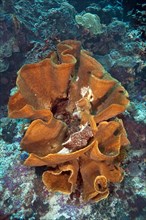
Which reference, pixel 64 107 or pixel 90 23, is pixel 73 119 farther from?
pixel 90 23

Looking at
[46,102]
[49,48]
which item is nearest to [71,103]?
[46,102]

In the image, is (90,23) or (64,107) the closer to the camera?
(64,107)

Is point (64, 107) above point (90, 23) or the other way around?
above

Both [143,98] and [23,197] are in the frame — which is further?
[143,98]

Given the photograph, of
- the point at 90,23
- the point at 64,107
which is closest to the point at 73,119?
the point at 64,107

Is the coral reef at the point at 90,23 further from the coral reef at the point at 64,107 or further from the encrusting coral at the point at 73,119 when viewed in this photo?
the encrusting coral at the point at 73,119

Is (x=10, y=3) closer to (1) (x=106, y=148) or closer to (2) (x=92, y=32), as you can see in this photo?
(2) (x=92, y=32)

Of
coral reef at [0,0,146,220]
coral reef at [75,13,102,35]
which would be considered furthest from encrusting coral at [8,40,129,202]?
coral reef at [75,13,102,35]

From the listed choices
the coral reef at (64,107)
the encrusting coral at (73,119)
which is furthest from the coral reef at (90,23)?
the encrusting coral at (73,119)

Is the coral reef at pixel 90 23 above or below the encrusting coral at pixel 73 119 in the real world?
below
